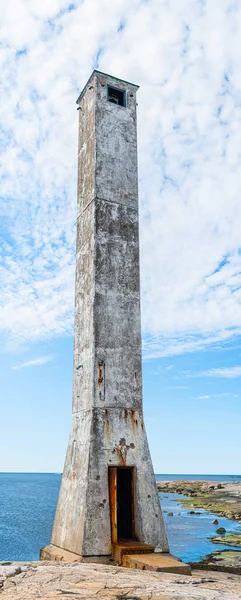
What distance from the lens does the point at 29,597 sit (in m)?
4.60

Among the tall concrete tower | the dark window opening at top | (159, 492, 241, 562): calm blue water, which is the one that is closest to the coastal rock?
(159, 492, 241, 562): calm blue water

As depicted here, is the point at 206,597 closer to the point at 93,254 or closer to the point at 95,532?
the point at 95,532

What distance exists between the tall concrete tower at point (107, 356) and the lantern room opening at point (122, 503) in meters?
0.02

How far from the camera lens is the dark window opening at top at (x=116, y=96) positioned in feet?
37.9

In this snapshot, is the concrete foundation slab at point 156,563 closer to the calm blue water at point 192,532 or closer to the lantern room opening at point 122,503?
the lantern room opening at point 122,503

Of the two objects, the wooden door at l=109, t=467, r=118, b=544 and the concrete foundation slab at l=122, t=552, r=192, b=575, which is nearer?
the concrete foundation slab at l=122, t=552, r=192, b=575

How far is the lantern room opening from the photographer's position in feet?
28.7

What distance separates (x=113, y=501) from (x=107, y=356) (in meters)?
2.53

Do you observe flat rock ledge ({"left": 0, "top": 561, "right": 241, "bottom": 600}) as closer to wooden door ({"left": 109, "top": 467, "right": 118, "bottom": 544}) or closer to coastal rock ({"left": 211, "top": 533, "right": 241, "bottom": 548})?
wooden door ({"left": 109, "top": 467, "right": 118, "bottom": 544})

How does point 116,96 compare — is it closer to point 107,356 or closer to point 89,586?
point 107,356

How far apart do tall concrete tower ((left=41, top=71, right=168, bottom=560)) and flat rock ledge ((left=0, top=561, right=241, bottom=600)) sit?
8.88 ft

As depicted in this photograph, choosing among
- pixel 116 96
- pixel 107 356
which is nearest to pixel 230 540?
pixel 107 356

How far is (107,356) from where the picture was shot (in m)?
9.74

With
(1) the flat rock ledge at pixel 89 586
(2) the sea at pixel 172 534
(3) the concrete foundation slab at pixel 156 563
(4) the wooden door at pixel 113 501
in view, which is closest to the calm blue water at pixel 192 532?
(2) the sea at pixel 172 534
